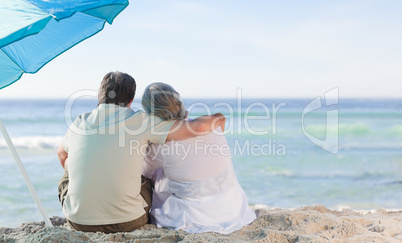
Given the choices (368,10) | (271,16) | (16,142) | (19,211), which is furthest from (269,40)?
(19,211)

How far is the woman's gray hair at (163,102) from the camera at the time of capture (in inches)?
105

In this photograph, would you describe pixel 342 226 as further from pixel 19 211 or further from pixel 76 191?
pixel 19 211

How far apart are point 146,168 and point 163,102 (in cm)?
58

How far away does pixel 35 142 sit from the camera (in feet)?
45.0

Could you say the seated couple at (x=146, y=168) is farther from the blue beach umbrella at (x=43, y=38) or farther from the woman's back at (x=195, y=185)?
the blue beach umbrella at (x=43, y=38)

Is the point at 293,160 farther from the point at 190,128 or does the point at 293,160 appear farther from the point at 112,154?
the point at 112,154

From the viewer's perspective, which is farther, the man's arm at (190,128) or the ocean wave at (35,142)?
the ocean wave at (35,142)

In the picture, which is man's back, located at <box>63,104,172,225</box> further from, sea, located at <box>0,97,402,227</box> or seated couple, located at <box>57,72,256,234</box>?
sea, located at <box>0,97,402,227</box>

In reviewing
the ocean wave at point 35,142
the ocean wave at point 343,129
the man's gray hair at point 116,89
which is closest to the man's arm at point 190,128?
the man's gray hair at point 116,89

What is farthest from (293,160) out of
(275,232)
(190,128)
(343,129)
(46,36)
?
(46,36)

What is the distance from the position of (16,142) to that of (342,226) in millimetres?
13389

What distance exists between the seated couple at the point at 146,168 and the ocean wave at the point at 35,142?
10974mm

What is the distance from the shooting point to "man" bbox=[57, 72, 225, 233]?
2.55 meters

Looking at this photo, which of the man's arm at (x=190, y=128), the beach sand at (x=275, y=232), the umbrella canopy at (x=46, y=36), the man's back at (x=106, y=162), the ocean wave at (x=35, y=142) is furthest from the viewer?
the ocean wave at (x=35, y=142)
